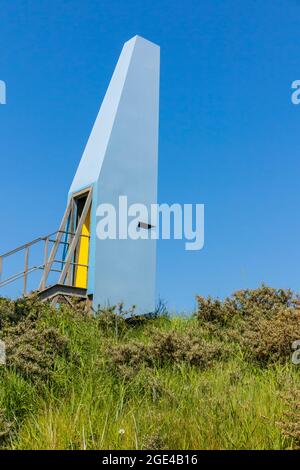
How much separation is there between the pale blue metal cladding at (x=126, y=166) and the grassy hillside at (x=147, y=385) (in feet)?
10.1

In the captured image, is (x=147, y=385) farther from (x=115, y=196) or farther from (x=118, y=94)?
(x=118, y=94)

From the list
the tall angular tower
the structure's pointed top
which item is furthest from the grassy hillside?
the structure's pointed top

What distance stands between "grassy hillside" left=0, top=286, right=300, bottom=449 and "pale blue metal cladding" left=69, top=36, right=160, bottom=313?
3.07m

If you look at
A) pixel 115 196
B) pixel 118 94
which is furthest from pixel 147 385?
pixel 118 94

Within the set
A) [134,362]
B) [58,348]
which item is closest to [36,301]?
[58,348]

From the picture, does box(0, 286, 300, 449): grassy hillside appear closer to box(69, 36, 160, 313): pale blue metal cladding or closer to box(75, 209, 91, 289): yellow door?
box(69, 36, 160, 313): pale blue metal cladding

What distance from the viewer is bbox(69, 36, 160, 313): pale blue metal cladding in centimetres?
1462

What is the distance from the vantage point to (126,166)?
15430 mm

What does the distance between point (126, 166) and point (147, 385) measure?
8.99 m

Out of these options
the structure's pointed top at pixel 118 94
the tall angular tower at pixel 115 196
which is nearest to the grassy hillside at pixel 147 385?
the tall angular tower at pixel 115 196

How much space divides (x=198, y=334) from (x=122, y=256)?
4.68m
